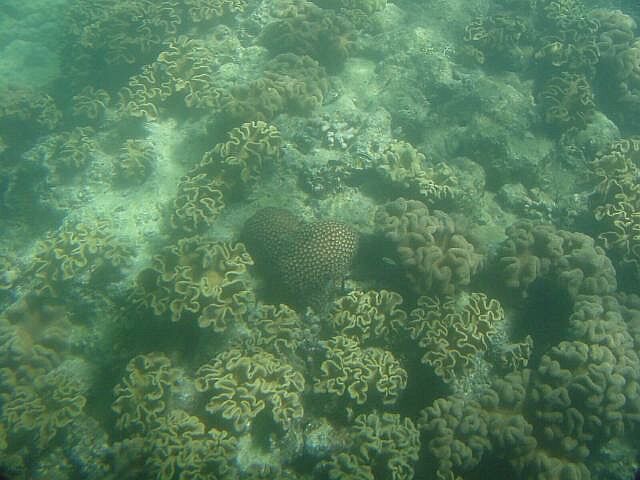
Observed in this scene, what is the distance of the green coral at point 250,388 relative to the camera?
5.91 metres

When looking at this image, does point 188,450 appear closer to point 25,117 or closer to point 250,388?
point 250,388

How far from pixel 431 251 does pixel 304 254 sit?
6.62 ft

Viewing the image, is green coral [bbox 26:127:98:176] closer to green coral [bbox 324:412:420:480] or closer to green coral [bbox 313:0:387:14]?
green coral [bbox 313:0:387:14]

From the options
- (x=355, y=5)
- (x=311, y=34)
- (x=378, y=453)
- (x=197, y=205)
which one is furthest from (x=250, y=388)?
(x=355, y=5)

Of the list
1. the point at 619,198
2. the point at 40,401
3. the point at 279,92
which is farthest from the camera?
the point at 279,92

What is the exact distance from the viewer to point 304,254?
6.67 metres

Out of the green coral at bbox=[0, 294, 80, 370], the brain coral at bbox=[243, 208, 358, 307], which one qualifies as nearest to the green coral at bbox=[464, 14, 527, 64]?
the brain coral at bbox=[243, 208, 358, 307]

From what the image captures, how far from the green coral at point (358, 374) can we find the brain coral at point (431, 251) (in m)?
1.31

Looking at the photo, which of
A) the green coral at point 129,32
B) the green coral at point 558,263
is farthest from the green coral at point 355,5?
the green coral at point 558,263

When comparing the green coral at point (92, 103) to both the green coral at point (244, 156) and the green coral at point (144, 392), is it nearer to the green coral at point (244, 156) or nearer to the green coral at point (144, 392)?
the green coral at point (244, 156)

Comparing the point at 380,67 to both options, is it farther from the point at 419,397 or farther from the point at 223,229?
the point at 419,397

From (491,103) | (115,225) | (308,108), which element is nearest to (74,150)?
(115,225)

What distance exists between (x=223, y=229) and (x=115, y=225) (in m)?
2.24

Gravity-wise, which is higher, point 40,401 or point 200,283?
point 200,283
